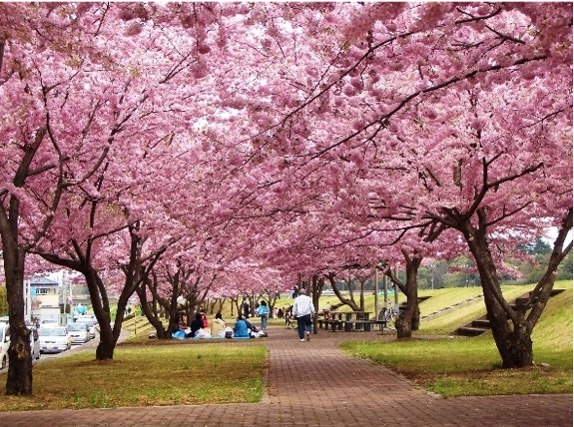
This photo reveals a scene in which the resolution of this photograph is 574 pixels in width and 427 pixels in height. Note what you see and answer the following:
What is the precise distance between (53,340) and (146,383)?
96.4ft

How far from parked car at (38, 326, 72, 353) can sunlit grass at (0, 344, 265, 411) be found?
65.7 feet

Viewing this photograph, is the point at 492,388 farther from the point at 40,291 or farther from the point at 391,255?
the point at 40,291

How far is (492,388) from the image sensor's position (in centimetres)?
1335

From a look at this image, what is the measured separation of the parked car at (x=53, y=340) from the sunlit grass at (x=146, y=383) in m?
20.0

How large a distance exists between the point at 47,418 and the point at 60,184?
543 centimetres

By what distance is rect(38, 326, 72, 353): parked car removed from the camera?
4353 centimetres

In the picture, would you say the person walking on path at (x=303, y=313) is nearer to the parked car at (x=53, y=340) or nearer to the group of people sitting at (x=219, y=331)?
the group of people sitting at (x=219, y=331)

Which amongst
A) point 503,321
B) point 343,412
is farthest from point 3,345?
point 343,412

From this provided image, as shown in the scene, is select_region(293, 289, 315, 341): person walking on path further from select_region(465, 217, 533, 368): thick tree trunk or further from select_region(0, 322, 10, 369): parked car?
select_region(465, 217, 533, 368): thick tree trunk

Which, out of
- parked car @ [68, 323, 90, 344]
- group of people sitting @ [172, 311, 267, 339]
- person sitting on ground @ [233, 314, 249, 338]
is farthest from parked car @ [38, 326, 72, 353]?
person sitting on ground @ [233, 314, 249, 338]

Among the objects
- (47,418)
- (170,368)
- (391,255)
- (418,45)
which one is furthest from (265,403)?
(391,255)

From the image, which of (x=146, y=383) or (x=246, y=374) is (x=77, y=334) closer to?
(x=246, y=374)

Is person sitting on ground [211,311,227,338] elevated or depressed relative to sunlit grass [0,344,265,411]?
elevated

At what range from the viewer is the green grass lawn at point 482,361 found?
44.4 ft
